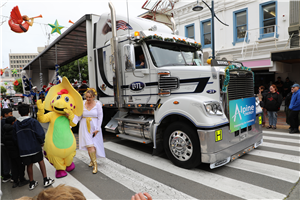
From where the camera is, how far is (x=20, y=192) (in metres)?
3.72

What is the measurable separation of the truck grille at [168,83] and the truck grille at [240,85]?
1192 millimetres

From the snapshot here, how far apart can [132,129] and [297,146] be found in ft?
15.6

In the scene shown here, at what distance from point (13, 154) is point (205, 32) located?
14.7 metres

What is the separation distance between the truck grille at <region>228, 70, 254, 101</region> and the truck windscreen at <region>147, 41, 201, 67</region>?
128 cm

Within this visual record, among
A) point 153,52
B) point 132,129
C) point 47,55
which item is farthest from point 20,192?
point 47,55

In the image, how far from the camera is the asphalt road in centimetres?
347

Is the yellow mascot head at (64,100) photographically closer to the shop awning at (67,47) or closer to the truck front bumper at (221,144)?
the truck front bumper at (221,144)

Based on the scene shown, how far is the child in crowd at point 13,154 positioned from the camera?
3.79 meters

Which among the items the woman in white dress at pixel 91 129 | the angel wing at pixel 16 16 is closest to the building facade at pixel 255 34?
the woman in white dress at pixel 91 129

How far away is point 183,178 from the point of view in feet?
13.2

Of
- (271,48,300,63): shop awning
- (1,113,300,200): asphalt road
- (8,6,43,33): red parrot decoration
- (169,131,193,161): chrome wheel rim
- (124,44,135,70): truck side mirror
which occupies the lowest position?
(1,113,300,200): asphalt road

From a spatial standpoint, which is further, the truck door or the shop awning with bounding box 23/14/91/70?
the shop awning with bounding box 23/14/91/70

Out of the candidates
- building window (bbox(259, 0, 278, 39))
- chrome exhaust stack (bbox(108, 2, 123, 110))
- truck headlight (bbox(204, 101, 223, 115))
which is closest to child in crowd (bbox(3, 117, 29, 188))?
chrome exhaust stack (bbox(108, 2, 123, 110))

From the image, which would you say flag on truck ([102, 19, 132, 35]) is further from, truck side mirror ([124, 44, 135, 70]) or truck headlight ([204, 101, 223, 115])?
truck headlight ([204, 101, 223, 115])
